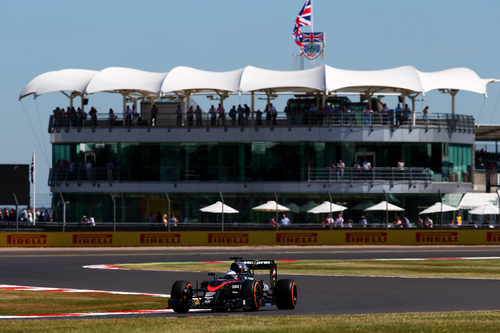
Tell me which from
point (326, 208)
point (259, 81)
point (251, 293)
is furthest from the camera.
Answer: point (259, 81)

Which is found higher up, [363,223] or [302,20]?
[302,20]

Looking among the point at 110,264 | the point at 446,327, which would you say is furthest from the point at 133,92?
the point at 446,327

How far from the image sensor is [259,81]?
68375 millimetres

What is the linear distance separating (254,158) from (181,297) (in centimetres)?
4827

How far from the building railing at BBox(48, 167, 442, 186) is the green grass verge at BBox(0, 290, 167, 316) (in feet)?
135

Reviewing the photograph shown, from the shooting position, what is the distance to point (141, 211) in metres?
67.1

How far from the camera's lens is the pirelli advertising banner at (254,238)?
53.4 meters

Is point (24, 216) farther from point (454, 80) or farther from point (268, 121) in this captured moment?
point (454, 80)

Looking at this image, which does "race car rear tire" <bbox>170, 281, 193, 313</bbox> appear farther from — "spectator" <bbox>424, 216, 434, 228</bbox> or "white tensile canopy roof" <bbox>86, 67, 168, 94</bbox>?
"white tensile canopy roof" <bbox>86, 67, 168, 94</bbox>

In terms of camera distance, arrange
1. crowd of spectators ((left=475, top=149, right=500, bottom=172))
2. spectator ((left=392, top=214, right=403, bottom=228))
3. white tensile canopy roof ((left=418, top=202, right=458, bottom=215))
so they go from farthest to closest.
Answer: crowd of spectators ((left=475, top=149, right=500, bottom=172))
white tensile canopy roof ((left=418, top=202, right=458, bottom=215))
spectator ((left=392, top=214, right=403, bottom=228))

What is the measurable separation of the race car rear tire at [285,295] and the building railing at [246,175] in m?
44.9

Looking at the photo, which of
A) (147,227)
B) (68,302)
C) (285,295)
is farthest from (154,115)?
(285,295)

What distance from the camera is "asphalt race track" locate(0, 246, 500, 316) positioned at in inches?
890

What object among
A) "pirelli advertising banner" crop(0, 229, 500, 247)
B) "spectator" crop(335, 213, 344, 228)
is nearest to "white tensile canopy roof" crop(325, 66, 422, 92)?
"spectator" crop(335, 213, 344, 228)
